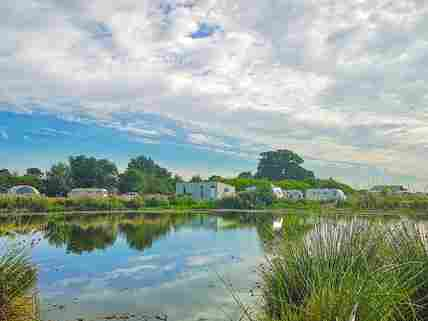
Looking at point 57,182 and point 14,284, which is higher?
point 57,182

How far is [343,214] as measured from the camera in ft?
18.5

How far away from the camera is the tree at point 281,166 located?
278ft

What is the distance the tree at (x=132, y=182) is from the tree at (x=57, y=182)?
805cm

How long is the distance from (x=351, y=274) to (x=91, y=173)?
55675 millimetres

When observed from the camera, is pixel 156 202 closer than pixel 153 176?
Yes

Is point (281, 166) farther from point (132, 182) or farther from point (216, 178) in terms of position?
point (132, 182)

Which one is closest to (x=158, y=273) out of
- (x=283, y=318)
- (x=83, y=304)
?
(x=83, y=304)

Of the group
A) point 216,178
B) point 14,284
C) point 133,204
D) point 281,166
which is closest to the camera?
point 14,284

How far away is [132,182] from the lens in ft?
183

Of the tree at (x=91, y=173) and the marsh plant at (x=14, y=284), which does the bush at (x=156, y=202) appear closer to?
the tree at (x=91, y=173)

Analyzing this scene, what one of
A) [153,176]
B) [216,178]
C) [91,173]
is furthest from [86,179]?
[216,178]

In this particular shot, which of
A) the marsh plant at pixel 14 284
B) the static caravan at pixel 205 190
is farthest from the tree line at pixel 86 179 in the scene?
the marsh plant at pixel 14 284

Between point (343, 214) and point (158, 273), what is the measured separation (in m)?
5.75

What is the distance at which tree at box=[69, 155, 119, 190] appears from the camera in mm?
55625
